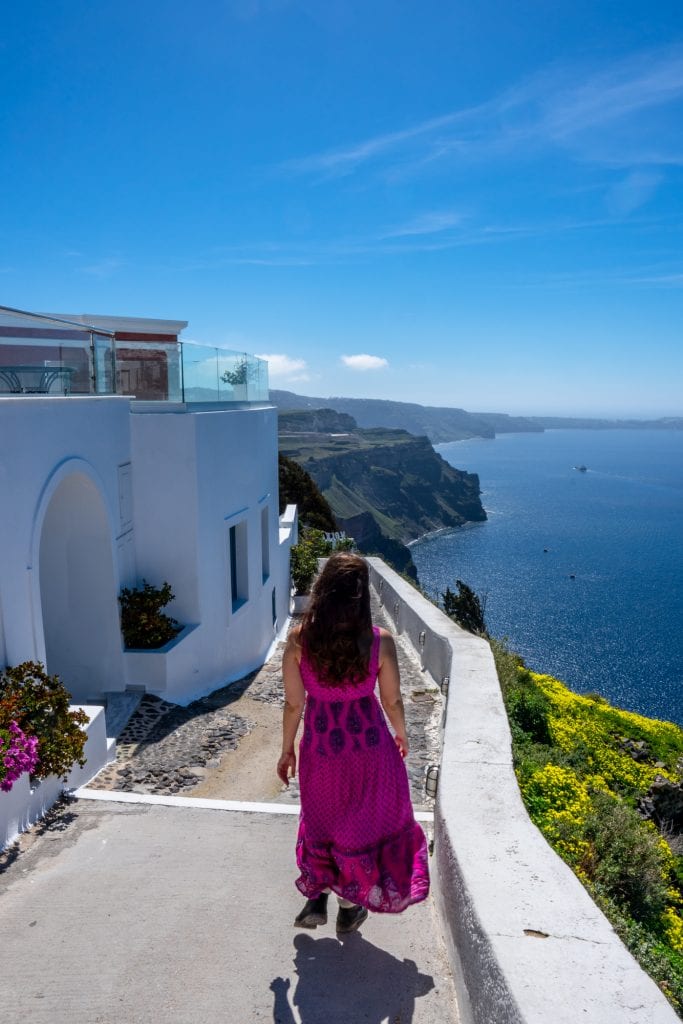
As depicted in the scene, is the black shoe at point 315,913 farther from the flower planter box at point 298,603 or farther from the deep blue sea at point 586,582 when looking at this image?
the deep blue sea at point 586,582

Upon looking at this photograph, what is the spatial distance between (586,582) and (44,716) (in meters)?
83.6

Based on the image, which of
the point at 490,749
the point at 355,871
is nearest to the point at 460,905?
the point at 355,871

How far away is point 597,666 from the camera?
55.0 metres

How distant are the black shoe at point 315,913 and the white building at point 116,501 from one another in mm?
3283

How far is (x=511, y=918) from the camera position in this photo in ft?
7.52

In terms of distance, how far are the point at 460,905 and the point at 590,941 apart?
578 millimetres

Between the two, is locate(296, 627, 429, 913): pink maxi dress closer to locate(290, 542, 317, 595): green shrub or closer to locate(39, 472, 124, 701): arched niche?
locate(39, 472, 124, 701): arched niche

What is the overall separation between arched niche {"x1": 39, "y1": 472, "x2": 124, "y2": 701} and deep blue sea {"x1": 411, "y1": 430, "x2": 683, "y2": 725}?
14676 millimetres

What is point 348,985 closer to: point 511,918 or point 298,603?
point 511,918

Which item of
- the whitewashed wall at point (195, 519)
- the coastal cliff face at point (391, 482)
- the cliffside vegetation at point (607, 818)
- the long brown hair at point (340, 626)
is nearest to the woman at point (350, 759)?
the long brown hair at point (340, 626)

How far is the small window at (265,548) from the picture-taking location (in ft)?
41.3

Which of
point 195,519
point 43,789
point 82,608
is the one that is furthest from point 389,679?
point 195,519

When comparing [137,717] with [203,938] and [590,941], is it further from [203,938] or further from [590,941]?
[590,941]

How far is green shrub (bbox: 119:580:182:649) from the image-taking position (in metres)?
8.05
